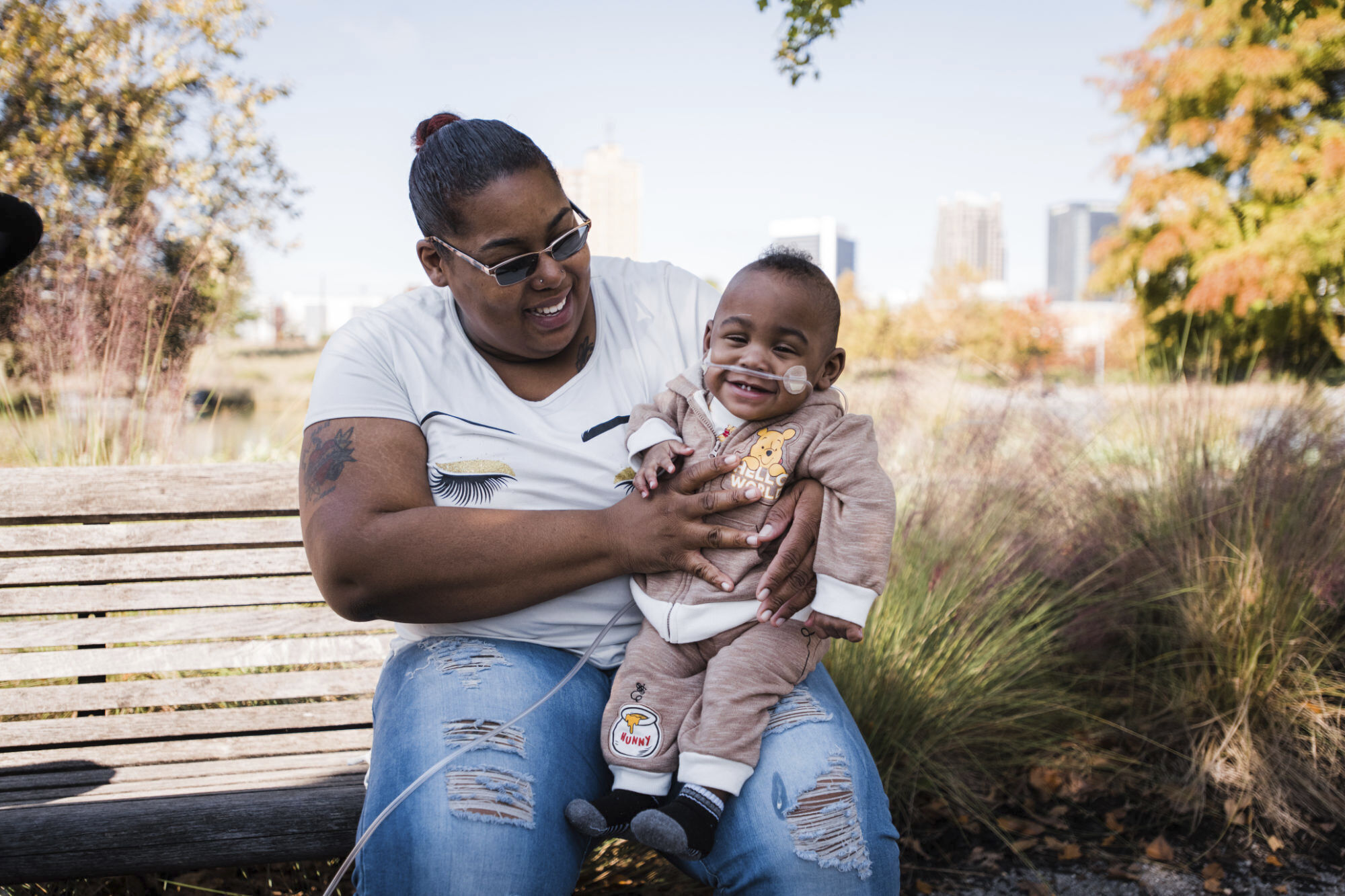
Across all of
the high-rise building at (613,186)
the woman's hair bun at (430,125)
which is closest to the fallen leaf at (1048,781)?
the woman's hair bun at (430,125)

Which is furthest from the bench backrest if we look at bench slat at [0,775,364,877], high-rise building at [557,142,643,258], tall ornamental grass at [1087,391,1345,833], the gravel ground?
high-rise building at [557,142,643,258]

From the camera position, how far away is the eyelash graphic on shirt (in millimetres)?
1806

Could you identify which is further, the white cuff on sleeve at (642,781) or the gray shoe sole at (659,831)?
the white cuff on sleeve at (642,781)

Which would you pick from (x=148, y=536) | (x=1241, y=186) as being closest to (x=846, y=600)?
(x=148, y=536)

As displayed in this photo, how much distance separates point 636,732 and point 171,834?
3.46 ft

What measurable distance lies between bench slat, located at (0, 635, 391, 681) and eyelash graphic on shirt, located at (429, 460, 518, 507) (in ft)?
3.38

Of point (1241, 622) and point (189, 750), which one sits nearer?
point (189, 750)

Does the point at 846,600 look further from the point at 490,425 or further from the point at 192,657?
the point at 192,657

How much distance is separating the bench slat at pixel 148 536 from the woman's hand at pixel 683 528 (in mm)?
1179

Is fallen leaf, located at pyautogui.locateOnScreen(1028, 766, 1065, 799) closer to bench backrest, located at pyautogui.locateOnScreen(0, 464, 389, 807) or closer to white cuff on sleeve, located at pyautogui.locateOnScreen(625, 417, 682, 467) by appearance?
white cuff on sleeve, located at pyautogui.locateOnScreen(625, 417, 682, 467)

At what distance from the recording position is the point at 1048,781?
306cm

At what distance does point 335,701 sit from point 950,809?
1889 mm

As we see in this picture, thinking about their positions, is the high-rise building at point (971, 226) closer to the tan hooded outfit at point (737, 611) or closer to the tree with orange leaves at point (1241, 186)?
the tree with orange leaves at point (1241, 186)

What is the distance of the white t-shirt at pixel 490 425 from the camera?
181cm
